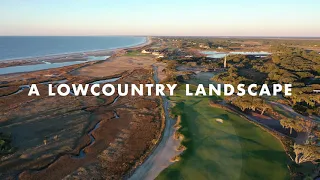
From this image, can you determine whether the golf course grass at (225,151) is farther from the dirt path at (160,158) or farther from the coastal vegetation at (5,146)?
the coastal vegetation at (5,146)

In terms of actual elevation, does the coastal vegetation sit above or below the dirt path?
above

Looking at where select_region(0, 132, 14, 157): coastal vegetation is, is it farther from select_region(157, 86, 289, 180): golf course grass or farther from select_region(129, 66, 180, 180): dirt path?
select_region(157, 86, 289, 180): golf course grass

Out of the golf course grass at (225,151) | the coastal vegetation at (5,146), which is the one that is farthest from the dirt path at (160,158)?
the coastal vegetation at (5,146)

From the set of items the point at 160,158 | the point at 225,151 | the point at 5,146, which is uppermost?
the point at 5,146

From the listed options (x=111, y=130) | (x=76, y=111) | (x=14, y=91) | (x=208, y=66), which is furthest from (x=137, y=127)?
(x=208, y=66)

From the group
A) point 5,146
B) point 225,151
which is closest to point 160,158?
point 225,151

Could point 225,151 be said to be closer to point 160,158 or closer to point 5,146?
point 160,158

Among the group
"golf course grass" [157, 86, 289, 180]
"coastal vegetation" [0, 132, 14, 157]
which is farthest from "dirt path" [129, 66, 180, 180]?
"coastal vegetation" [0, 132, 14, 157]
